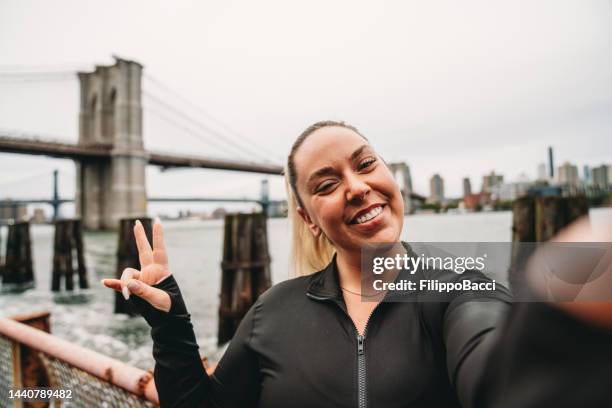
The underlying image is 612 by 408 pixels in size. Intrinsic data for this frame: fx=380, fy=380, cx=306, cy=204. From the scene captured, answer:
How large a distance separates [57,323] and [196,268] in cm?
1162

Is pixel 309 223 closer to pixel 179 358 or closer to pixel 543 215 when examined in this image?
pixel 179 358

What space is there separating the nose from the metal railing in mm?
967

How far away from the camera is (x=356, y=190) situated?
3.59ft

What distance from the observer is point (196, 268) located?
810 inches

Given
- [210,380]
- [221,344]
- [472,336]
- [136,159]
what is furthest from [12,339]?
[136,159]

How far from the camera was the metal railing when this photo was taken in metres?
1.42

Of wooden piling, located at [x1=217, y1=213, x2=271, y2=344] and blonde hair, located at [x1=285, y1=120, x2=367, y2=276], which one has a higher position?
blonde hair, located at [x1=285, y1=120, x2=367, y2=276]

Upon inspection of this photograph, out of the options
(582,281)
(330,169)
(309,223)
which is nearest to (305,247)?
(309,223)

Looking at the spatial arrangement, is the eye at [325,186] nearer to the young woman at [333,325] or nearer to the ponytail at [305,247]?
the young woman at [333,325]

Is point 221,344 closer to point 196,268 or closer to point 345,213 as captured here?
point 345,213

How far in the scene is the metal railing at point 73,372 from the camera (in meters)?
1.42

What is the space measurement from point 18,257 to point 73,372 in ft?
51.4

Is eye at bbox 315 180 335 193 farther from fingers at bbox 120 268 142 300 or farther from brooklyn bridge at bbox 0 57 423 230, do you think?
brooklyn bridge at bbox 0 57 423 230

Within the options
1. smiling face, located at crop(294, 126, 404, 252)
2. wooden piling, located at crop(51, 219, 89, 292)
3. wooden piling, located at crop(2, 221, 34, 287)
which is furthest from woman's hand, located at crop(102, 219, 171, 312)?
wooden piling, located at crop(2, 221, 34, 287)
